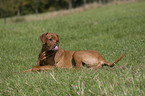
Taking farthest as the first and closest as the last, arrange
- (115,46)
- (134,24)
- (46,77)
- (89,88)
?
(134,24), (115,46), (46,77), (89,88)

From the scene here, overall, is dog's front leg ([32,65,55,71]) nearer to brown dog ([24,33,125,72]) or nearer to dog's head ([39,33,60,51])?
brown dog ([24,33,125,72])

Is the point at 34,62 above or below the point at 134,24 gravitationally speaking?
below

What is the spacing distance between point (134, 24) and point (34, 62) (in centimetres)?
802

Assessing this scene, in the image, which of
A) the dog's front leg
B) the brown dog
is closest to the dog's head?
the brown dog

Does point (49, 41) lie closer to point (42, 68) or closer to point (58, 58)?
point (58, 58)

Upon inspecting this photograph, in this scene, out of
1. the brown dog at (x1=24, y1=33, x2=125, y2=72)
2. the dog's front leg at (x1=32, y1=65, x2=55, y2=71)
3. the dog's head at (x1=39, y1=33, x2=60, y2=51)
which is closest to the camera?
the dog's front leg at (x1=32, y1=65, x2=55, y2=71)

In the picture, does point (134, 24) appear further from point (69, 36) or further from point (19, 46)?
point (19, 46)

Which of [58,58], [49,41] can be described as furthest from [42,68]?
[49,41]

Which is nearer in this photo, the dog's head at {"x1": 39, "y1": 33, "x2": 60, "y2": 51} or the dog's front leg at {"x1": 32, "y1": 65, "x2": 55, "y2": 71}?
the dog's front leg at {"x1": 32, "y1": 65, "x2": 55, "y2": 71}

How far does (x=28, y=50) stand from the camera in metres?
7.77

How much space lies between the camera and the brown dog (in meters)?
4.95

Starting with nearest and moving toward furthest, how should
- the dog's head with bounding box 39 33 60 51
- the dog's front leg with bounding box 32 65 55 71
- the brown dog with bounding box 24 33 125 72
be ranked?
the dog's front leg with bounding box 32 65 55 71
the brown dog with bounding box 24 33 125 72
the dog's head with bounding box 39 33 60 51

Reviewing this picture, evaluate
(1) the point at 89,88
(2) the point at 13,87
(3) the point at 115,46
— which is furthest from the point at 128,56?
(2) the point at 13,87

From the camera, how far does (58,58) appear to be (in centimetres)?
531
